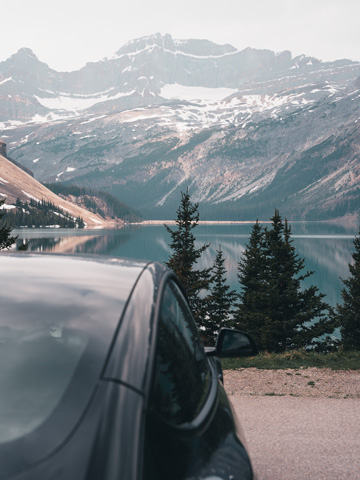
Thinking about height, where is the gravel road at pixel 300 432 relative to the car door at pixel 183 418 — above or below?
below

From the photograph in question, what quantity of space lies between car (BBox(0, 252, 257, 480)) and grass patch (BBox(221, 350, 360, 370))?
11.0m

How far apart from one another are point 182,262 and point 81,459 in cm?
3067

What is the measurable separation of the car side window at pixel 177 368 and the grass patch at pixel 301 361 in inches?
426

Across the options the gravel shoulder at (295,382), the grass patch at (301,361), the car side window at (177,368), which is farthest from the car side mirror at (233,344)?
the grass patch at (301,361)

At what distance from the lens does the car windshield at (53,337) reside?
168cm

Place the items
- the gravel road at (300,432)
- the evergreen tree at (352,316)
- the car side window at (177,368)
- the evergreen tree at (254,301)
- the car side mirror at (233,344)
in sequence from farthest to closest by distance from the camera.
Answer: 1. the evergreen tree at (352,316)
2. the evergreen tree at (254,301)
3. the gravel road at (300,432)
4. the car side mirror at (233,344)
5. the car side window at (177,368)

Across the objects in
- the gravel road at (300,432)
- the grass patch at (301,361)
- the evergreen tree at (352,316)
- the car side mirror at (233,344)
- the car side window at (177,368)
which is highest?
the car side window at (177,368)

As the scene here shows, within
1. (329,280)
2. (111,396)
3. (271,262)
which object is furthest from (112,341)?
(329,280)

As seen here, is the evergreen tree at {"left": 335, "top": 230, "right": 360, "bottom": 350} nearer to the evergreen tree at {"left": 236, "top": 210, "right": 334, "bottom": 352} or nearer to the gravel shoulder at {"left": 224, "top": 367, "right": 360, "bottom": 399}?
the evergreen tree at {"left": 236, "top": 210, "right": 334, "bottom": 352}

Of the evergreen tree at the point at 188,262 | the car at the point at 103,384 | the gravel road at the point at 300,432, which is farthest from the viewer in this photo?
the evergreen tree at the point at 188,262

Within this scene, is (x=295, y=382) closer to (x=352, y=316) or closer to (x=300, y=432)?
(x=300, y=432)

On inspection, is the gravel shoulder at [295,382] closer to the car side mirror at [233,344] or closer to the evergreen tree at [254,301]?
the car side mirror at [233,344]

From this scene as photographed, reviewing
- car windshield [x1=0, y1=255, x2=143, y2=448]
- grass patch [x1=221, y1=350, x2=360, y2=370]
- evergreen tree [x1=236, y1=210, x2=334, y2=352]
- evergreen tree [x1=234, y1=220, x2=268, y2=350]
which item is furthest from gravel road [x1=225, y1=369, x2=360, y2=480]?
evergreen tree [x1=234, y1=220, x2=268, y2=350]

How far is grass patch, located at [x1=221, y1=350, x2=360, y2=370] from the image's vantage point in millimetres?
12844
